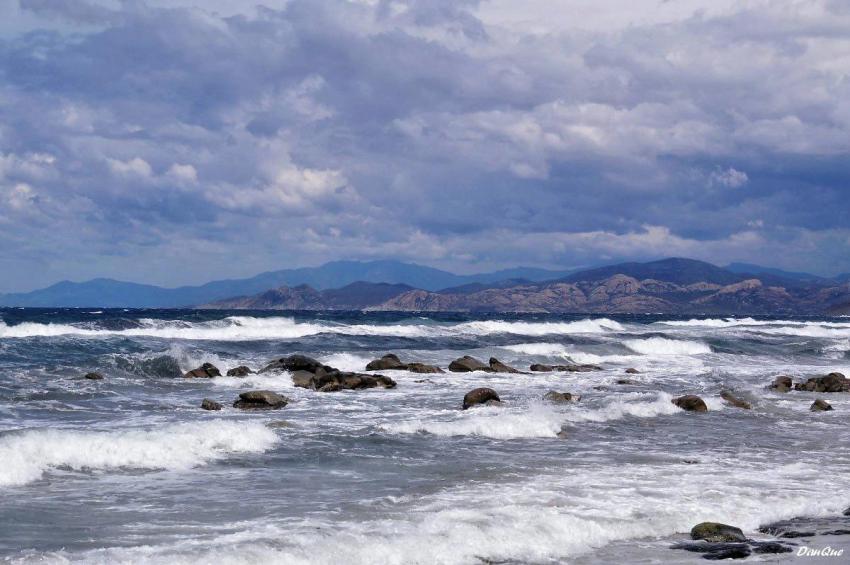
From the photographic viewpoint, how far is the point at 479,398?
23516 millimetres

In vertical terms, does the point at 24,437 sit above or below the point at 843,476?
above

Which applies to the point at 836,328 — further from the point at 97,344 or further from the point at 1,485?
the point at 1,485

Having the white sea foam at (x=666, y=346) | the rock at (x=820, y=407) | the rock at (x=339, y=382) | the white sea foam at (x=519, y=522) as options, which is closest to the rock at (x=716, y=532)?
the white sea foam at (x=519, y=522)

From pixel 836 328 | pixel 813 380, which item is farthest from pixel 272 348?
pixel 836 328

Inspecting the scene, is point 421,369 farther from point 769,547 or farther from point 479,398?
point 769,547

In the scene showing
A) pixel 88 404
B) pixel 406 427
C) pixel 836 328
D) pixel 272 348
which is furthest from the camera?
pixel 836 328

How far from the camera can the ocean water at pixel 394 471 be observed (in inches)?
399

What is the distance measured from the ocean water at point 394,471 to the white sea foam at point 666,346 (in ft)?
77.1

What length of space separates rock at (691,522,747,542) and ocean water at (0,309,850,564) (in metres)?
0.48

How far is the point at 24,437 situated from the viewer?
14.5 meters

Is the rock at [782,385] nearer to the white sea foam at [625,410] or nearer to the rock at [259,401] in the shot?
the white sea foam at [625,410]

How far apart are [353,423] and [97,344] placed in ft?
86.5

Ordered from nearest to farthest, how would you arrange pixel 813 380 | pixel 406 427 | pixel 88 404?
pixel 406 427, pixel 88 404, pixel 813 380

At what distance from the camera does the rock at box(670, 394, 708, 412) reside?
79.5 ft
